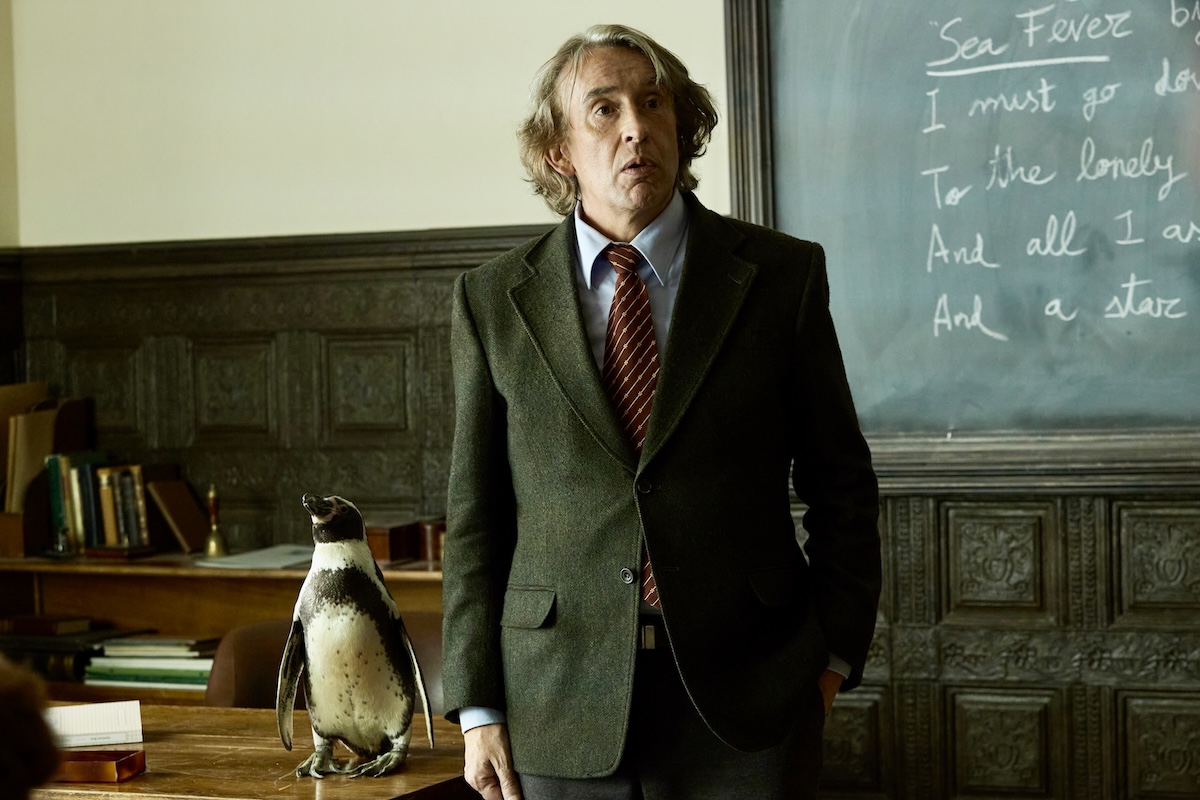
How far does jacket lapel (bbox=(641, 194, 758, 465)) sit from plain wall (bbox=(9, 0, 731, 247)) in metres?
1.86

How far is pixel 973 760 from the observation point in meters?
3.59

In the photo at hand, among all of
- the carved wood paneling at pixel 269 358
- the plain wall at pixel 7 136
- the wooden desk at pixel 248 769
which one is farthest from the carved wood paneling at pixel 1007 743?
the plain wall at pixel 7 136

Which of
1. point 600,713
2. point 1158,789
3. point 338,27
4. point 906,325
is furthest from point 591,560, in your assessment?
point 338,27

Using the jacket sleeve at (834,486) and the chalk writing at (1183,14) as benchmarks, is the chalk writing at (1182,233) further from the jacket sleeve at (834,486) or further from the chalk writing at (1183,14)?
the jacket sleeve at (834,486)

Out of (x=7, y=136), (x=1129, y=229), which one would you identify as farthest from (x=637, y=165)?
(x=7, y=136)

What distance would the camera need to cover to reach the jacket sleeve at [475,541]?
1.89 metres

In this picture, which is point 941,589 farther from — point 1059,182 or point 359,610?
point 359,610

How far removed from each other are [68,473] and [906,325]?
7.86 ft

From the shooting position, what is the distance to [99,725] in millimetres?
2330

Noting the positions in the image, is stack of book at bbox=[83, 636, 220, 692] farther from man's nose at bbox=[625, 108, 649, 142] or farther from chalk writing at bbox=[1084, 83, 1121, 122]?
chalk writing at bbox=[1084, 83, 1121, 122]

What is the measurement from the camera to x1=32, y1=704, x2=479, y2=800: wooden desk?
2021 millimetres

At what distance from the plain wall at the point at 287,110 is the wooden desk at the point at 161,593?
3.24ft

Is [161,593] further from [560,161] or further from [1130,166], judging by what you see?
[1130,166]

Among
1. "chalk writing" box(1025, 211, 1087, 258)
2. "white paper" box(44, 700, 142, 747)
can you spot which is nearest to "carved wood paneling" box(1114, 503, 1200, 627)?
"chalk writing" box(1025, 211, 1087, 258)
